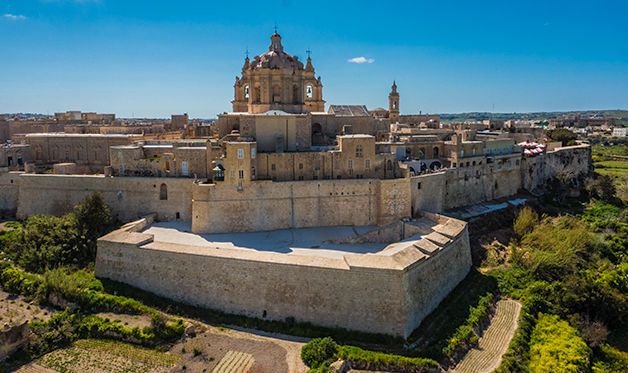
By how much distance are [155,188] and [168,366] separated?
12.7 metres

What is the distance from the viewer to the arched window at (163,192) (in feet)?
Result: 89.5

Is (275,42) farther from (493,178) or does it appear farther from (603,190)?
(603,190)

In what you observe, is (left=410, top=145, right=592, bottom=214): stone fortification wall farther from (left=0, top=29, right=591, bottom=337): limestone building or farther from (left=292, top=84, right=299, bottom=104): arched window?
(left=292, top=84, right=299, bottom=104): arched window

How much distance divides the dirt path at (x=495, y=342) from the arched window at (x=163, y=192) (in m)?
17.8

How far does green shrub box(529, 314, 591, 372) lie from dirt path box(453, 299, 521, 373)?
3.21ft

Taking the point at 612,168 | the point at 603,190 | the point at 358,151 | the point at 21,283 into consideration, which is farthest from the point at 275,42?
the point at 612,168

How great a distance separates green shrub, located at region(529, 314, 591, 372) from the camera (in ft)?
58.5

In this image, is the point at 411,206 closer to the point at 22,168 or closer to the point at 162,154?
the point at 162,154

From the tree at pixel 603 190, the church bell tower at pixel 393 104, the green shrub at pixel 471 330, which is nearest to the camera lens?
the green shrub at pixel 471 330

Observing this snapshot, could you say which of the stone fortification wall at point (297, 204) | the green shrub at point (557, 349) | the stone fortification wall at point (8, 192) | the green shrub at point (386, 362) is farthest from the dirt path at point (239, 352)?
the stone fortification wall at point (8, 192)

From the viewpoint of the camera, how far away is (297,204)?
26109 mm

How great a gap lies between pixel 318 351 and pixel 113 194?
16.6m

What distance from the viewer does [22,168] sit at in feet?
103

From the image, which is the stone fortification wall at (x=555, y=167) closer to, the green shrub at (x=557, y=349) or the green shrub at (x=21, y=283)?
the green shrub at (x=557, y=349)
